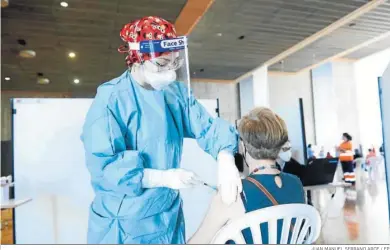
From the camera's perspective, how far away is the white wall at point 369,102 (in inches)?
54.8

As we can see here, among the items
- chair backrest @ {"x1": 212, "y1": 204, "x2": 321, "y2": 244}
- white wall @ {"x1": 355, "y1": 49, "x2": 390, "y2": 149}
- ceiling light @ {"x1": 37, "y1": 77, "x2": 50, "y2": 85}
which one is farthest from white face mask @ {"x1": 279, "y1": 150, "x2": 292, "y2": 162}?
ceiling light @ {"x1": 37, "y1": 77, "x2": 50, "y2": 85}

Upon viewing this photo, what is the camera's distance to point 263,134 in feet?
3.76

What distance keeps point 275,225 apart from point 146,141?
1.76 ft

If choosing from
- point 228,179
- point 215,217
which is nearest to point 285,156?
point 228,179

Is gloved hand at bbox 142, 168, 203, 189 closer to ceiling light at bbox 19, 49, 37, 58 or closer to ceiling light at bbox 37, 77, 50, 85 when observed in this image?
ceiling light at bbox 37, 77, 50, 85

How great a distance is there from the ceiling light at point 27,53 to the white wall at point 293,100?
963 millimetres

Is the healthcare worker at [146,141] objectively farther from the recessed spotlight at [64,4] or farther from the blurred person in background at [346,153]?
the blurred person in background at [346,153]

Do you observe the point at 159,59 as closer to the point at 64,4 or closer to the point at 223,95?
the point at 223,95

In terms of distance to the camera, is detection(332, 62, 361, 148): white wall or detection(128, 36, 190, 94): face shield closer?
detection(128, 36, 190, 94): face shield

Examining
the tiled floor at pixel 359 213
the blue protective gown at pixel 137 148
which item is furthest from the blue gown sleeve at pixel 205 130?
the tiled floor at pixel 359 213

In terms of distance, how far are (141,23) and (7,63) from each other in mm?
587

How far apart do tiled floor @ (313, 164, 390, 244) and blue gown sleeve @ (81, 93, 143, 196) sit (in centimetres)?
81

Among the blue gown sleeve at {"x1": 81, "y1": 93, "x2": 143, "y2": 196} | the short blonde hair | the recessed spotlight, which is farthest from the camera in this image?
the recessed spotlight

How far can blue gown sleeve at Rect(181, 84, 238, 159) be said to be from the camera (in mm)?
1149
